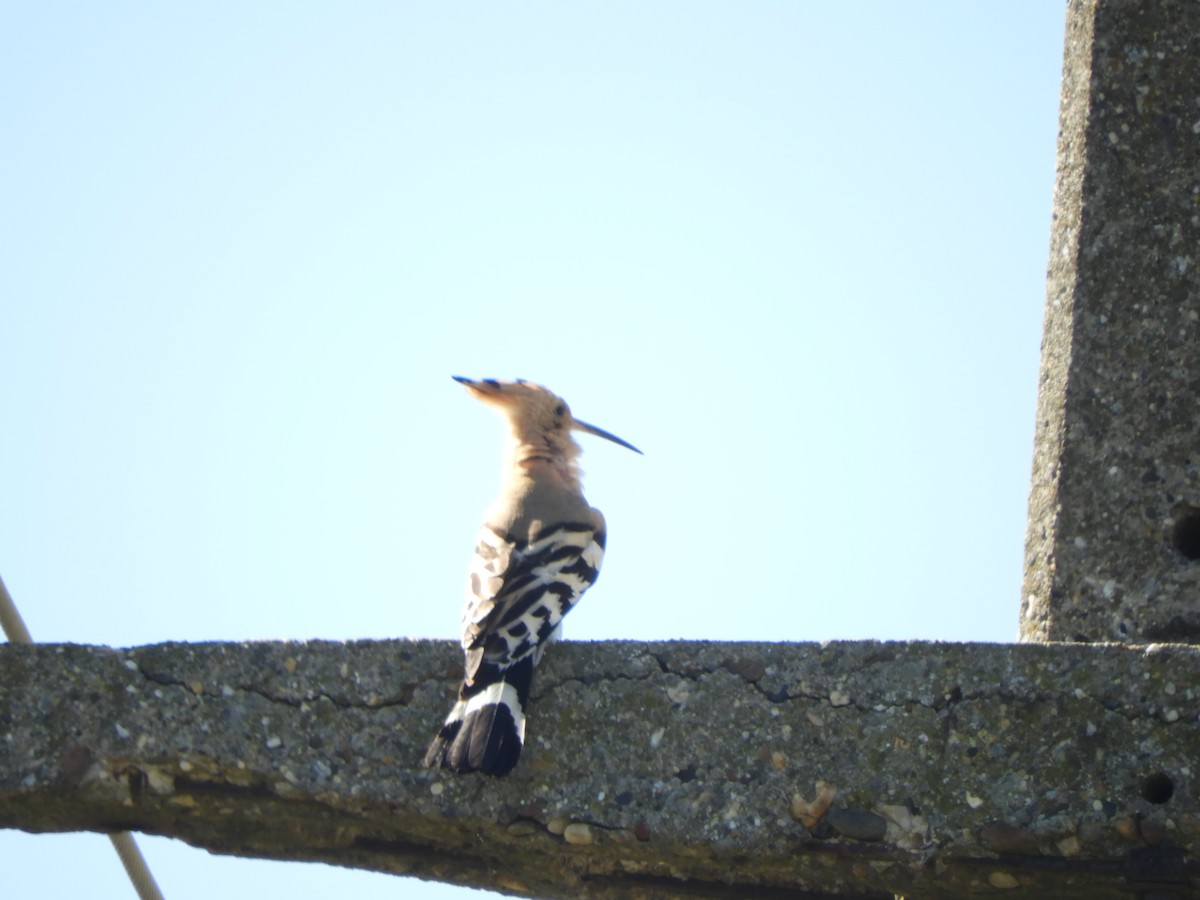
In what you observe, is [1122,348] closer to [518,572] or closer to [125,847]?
[518,572]

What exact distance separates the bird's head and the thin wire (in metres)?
1.78

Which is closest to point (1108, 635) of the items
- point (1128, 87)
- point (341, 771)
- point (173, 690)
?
point (1128, 87)

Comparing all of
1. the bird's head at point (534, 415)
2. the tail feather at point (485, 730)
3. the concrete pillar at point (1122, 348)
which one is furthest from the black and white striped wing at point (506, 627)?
the concrete pillar at point (1122, 348)

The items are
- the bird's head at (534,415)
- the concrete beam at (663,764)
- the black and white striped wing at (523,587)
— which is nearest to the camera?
the concrete beam at (663,764)

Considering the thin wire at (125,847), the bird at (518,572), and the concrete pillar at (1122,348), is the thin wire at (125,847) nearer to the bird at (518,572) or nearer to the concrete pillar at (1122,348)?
A: the bird at (518,572)

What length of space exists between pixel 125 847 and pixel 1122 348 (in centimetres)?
244

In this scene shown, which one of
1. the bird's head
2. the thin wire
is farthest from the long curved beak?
the thin wire

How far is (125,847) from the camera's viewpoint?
3.63 metres

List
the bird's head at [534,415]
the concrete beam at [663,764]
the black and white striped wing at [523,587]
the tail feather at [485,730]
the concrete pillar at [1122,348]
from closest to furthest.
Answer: the concrete beam at [663,764] < the tail feather at [485,730] < the black and white striped wing at [523,587] < the concrete pillar at [1122,348] < the bird's head at [534,415]

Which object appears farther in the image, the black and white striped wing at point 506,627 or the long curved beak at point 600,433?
the long curved beak at point 600,433

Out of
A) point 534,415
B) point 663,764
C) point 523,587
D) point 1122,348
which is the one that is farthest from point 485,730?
point 534,415

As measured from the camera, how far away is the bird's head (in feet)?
16.9

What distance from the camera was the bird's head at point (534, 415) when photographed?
5164mm

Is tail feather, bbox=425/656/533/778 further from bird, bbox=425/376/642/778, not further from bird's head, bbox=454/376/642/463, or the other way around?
bird's head, bbox=454/376/642/463
